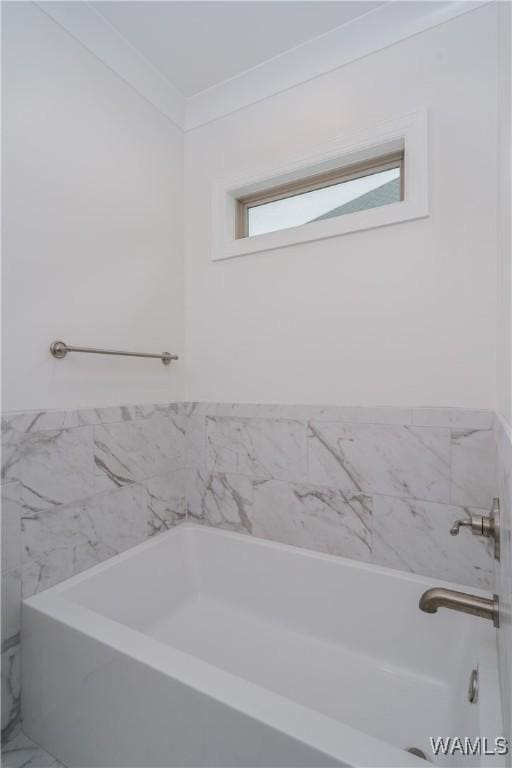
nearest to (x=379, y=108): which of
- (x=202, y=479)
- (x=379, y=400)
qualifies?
(x=379, y=400)

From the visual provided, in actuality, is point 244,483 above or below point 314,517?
above

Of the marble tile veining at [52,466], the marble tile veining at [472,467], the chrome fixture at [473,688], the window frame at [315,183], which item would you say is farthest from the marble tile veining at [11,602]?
the window frame at [315,183]

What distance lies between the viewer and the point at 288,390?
169 cm

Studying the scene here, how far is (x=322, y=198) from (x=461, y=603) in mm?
1662

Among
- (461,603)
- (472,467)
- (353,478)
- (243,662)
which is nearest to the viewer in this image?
(461,603)

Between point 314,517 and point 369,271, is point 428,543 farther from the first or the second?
point 369,271

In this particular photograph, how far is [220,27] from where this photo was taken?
1507 mm

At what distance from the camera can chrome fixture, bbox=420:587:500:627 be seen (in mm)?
962

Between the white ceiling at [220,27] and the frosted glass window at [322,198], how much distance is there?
0.54 m

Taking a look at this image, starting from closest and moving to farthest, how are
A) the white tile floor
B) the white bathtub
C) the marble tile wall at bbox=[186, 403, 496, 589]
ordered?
1. the white bathtub
2. the white tile floor
3. the marble tile wall at bbox=[186, 403, 496, 589]

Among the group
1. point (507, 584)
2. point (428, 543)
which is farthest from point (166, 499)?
point (507, 584)

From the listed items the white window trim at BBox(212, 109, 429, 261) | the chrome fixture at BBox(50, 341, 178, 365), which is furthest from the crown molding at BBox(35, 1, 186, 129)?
→ the chrome fixture at BBox(50, 341, 178, 365)

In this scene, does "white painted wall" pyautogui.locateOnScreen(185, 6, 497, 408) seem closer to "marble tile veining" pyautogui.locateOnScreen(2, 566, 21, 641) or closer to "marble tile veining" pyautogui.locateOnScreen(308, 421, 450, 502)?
"marble tile veining" pyautogui.locateOnScreen(308, 421, 450, 502)

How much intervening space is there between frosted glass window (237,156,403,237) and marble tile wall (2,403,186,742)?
3.50 ft
